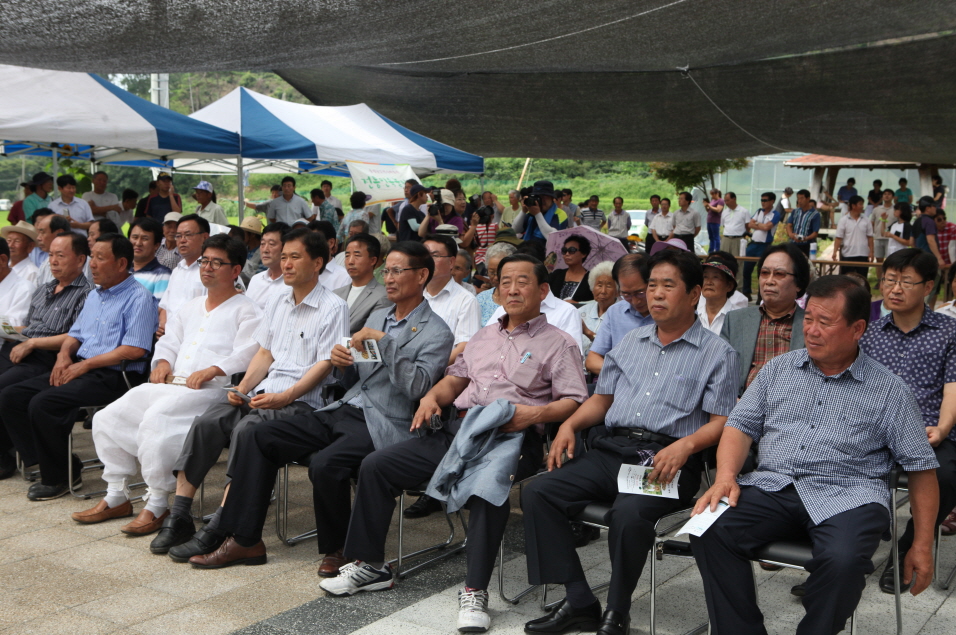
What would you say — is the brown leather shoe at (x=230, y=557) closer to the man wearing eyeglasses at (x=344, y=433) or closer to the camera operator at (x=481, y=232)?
the man wearing eyeglasses at (x=344, y=433)

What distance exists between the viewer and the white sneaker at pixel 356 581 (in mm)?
3540

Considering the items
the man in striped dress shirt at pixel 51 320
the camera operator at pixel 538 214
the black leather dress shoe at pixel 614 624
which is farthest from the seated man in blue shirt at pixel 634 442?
the camera operator at pixel 538 214

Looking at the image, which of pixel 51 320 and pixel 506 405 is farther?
pixel 51 320

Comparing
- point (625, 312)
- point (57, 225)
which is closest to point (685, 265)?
point (625, 312)

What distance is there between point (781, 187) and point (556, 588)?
1150 inches

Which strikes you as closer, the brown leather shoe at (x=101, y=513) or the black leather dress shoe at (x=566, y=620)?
the black leather dress shoe at (x=566, y=620)

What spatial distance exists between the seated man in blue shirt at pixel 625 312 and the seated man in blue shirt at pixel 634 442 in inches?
32.6

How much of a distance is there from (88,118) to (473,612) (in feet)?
21.7

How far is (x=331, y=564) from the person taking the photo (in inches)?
149

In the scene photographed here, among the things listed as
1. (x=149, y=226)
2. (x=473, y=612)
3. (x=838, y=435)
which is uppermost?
(x=149, y=226)

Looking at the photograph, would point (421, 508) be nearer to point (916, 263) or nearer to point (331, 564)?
point (331, 564)

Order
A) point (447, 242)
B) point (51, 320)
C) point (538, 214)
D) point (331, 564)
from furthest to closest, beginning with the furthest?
point (538, 214), point (51, 320), point (447, 242), point (331, 564)

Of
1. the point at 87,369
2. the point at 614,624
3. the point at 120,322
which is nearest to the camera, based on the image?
the point at 614,624

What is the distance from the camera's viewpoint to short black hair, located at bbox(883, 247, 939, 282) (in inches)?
142
